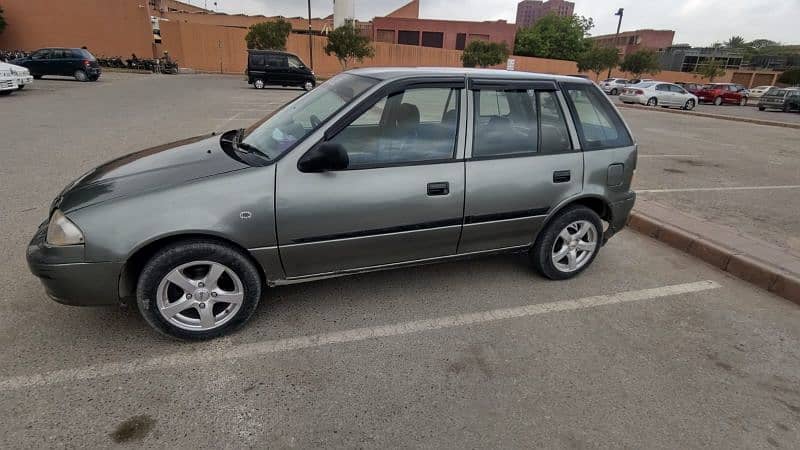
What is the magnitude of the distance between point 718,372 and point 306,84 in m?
25.1

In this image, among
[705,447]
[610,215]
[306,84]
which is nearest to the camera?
[705,447]

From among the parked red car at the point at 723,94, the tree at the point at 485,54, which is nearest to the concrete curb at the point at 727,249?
the parked red car at the point at 723,94

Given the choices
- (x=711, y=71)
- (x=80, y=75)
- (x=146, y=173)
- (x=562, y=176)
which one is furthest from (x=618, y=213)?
(x=711, y=71)

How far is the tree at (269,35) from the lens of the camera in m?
35.3

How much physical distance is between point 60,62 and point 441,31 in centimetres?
4582

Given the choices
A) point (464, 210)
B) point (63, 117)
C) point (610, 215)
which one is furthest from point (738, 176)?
point (63, 117)

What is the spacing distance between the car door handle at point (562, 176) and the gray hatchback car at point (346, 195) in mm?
14

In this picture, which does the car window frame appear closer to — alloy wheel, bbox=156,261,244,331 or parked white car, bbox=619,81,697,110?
alloy wheel, bbox=156,261,244,331

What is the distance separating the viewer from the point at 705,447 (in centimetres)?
221

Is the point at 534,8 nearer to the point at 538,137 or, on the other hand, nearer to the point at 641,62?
the point at 641,62

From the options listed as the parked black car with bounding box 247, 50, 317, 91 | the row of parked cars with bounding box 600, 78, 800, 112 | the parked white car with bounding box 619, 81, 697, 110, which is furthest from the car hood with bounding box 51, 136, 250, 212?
the row of parked cars with bounding box 600, 78, 800, 112

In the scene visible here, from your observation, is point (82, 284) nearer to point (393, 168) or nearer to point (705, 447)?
point (393, 168)

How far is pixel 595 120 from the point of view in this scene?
149 inches

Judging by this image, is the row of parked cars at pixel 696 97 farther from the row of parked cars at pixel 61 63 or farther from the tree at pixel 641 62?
the row of parked cars at pixel 61 63
